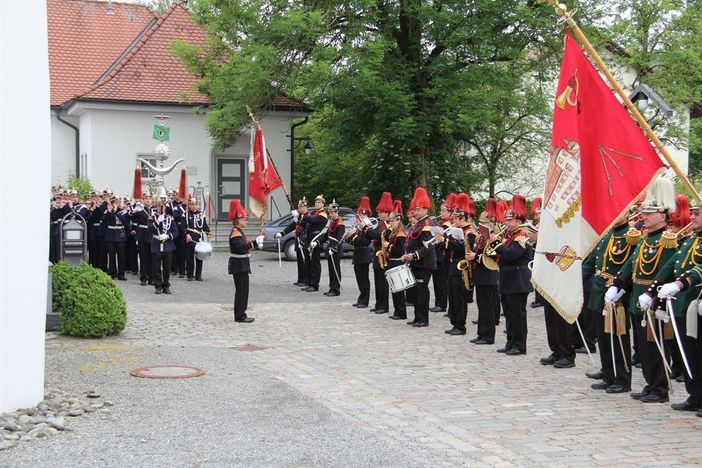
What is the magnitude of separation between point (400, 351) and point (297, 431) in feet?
15.7

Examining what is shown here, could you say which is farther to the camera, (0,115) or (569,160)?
(569,160)

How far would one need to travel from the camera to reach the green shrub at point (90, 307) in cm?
1261

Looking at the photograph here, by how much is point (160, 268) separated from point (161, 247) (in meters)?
0.45

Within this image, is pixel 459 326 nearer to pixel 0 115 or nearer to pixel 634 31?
pixel 0 115

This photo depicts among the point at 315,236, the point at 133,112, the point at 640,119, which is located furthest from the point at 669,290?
the point at 133,112

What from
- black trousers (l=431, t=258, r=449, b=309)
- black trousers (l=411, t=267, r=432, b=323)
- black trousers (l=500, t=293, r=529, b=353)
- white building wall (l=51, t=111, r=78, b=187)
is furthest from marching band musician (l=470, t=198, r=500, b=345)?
white building wall (l=51, t=111, r=78, b=187)

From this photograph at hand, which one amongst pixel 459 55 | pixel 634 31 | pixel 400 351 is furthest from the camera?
pixel 634 31

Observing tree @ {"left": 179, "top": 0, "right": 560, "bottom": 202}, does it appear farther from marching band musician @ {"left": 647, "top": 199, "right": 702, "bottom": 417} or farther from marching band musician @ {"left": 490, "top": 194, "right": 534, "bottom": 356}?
marching band musician @ {"left": 647, "top": 199, "right": 702, "bottom": 417}

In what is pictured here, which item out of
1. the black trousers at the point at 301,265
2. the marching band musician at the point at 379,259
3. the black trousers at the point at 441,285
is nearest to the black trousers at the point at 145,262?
the black trousers at the point at 301,265

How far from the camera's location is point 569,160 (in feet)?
30.3

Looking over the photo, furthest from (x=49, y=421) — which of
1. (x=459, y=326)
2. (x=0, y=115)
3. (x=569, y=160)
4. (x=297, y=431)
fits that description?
(x=459, y=326)

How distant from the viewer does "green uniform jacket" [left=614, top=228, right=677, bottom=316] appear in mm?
9391

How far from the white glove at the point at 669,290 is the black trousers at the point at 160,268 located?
12362 mm

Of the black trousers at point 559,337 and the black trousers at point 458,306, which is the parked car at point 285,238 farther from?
the black trousers at point 559,337
